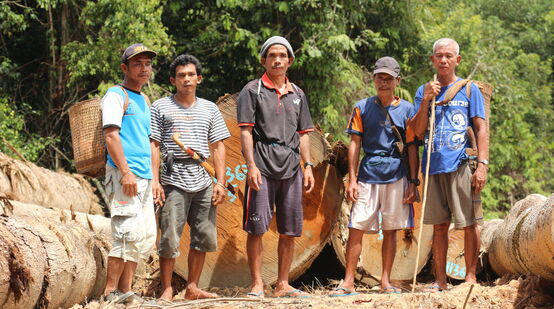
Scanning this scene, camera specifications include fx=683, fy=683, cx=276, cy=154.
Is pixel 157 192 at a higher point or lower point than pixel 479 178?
lower

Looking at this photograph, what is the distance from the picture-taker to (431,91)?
5.37 meters

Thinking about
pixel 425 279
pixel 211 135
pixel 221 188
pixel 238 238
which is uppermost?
pixel 211 135

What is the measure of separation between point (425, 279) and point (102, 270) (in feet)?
10.9

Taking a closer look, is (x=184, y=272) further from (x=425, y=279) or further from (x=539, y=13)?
(x=539, y=13)

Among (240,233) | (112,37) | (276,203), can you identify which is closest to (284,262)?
(276,203)

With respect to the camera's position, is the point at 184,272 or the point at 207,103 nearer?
the point at 207,103

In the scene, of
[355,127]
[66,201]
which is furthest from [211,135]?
[66,201]

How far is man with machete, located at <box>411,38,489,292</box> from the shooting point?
5.40 m

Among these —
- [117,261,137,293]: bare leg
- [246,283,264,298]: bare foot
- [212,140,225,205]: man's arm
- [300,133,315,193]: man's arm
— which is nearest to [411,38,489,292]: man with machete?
[300,133,315,193]: man's arm

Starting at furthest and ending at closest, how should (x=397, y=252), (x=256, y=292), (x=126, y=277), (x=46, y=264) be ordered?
(x=397, y=252), (x=256, y=292), (x=126, y=277), (x=46, y=264)

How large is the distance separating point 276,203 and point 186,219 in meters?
0.73

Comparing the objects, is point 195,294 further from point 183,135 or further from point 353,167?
point 353,167

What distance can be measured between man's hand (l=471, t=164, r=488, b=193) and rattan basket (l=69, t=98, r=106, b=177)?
9.36 ft

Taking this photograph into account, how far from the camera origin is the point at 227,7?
10.9m
